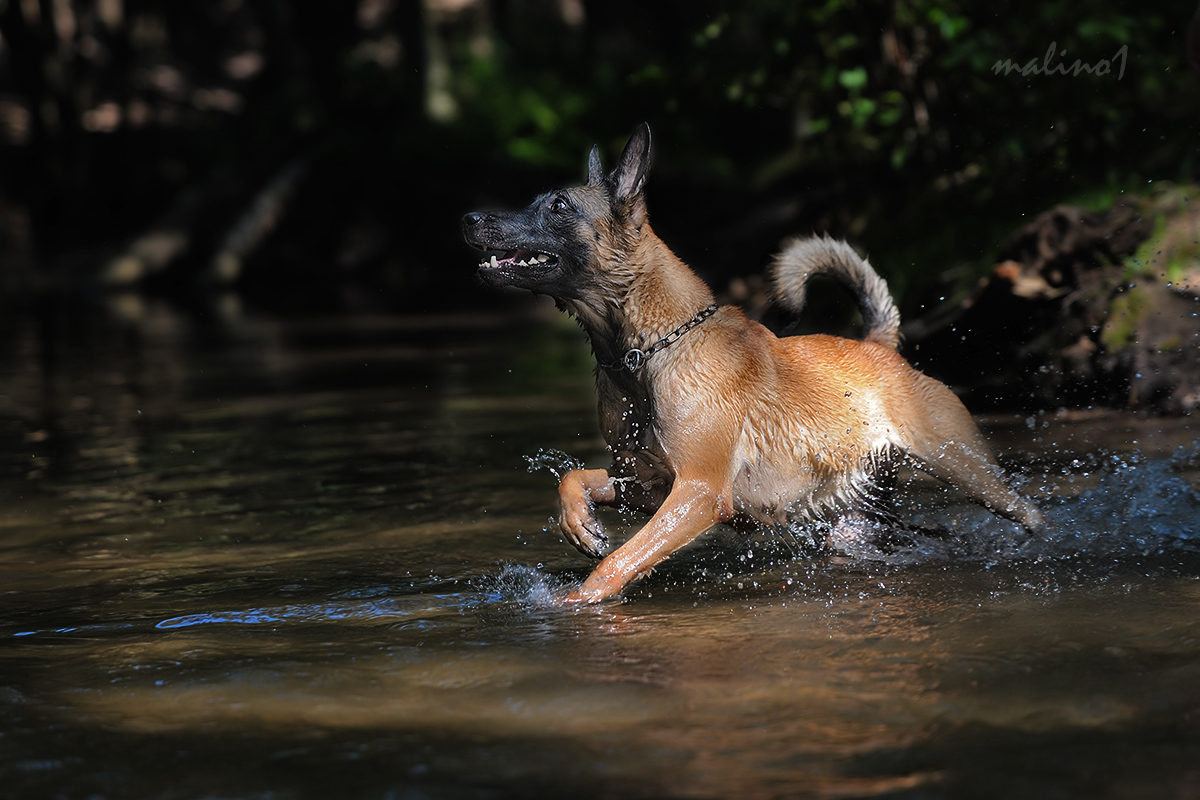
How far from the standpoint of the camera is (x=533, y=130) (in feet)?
86.2

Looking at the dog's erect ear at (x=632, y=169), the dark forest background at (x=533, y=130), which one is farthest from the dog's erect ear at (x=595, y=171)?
the dark forest background at (x=533, y=130)

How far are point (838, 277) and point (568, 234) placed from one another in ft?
5.26

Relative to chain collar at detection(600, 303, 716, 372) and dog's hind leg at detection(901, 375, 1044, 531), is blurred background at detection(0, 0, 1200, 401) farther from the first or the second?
chain collar at detection(600, 303, 716, 372)

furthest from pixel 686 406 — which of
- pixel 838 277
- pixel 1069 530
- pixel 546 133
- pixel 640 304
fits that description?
pixel 546 133

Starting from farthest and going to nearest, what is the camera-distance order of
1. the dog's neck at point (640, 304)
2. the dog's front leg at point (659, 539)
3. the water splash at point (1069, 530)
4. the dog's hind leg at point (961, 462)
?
the dog's hind leg at point (961, 462), the water splash at point (1069, 530), the dog's neck at point (640, 304), the dog's front leg at point (659, 539)

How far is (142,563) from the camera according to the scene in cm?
606

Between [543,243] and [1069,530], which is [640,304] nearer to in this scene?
[543,243]

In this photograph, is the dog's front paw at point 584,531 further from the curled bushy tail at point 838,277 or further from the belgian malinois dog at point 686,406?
the curled bushy tail at point 838,277

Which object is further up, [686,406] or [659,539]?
[686,406]

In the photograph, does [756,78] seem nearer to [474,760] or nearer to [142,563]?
[142,563]

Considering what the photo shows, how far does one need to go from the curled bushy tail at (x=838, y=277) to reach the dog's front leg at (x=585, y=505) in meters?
1.31

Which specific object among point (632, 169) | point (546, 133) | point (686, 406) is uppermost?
point (546, 133)

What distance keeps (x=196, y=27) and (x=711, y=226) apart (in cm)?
3247

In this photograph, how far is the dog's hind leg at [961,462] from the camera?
601 cm
